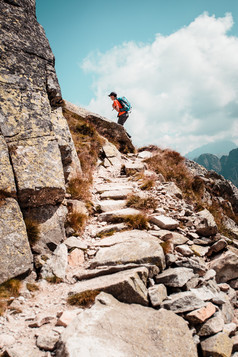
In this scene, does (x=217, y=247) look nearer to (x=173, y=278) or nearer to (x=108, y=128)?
(x=173, y=278)

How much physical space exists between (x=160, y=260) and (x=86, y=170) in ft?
24.9

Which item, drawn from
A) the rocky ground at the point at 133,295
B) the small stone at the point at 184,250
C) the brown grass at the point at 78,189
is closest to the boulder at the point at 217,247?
the rocky ground at the point at 133,295

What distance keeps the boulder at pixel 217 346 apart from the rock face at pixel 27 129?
170 inches

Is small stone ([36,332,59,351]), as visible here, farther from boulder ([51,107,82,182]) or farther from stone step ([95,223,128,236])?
boulder ([51,107,82,182])

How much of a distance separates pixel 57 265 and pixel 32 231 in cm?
120

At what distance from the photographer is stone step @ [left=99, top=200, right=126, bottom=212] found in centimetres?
917

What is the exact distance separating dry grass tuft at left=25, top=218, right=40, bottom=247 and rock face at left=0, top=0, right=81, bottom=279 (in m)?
0.18

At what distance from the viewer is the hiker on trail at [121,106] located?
728 inches

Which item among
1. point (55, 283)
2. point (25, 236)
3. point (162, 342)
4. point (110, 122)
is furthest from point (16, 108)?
point (110, 122)

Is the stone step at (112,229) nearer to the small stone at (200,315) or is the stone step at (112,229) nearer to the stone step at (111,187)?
the stone step at (111,187)

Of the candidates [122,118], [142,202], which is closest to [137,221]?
[142,202]

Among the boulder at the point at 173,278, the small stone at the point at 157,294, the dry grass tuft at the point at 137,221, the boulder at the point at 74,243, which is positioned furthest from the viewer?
the dry grass tuft at the point at 137,221

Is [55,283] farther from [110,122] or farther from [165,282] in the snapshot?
[110,122]

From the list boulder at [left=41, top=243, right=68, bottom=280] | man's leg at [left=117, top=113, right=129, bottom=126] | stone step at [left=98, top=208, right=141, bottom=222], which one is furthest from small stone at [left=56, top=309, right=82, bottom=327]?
man's leg at [left=117, top=113, right=129, bottom=126]
